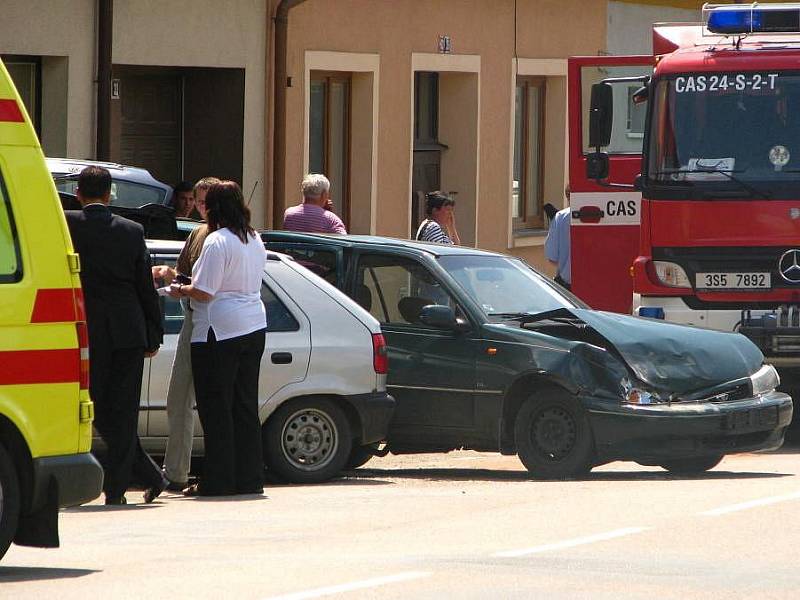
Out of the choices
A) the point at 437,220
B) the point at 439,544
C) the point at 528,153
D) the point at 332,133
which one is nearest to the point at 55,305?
the point at 439,544

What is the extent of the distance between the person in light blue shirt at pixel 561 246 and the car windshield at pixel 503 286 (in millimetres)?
4950

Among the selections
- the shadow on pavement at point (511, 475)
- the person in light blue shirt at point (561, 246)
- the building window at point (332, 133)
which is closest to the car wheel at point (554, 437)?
the shadow on pavement at point (511, 475)

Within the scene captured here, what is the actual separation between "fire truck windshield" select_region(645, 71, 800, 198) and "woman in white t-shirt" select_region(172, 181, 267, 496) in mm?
4549

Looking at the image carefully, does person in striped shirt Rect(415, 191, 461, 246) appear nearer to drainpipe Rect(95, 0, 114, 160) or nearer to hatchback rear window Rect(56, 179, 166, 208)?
hatchback rear window Rect(56, 179, 166, 208)

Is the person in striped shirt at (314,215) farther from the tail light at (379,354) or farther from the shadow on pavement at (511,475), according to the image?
the tail light at (379,354)

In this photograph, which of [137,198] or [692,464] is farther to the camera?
[137,198]

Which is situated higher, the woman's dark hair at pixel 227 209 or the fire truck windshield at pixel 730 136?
the fire truck windshield at pixel 730 136

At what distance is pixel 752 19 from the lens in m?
15.3

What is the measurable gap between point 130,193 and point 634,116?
12.6 ft

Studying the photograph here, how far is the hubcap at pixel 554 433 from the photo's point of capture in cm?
1266

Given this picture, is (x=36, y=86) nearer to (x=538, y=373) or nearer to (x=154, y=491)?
(x=538, y=373)

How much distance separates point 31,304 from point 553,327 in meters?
5.13

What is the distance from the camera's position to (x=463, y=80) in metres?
24.1

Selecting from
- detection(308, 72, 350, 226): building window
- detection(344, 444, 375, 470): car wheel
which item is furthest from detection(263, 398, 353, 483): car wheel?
detection(308, 72, 350, 226): building window
